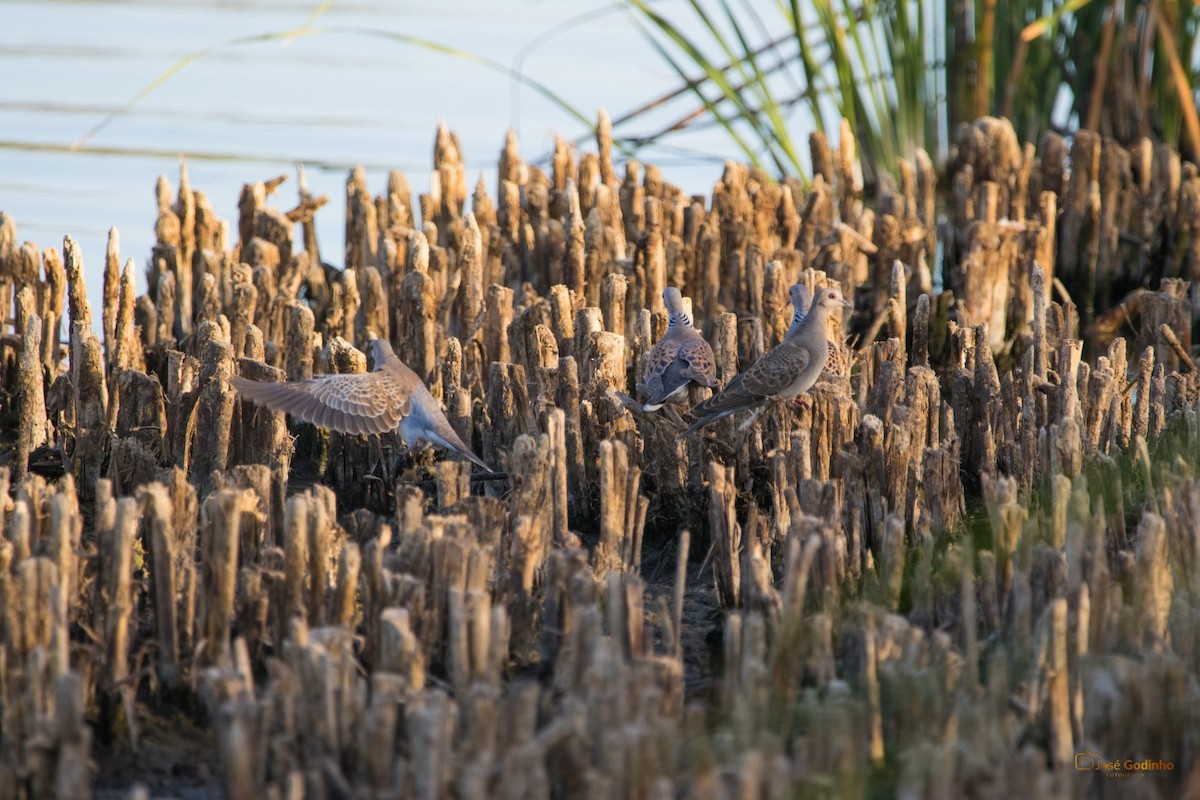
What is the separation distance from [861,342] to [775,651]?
4.17 m

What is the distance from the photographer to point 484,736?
3496mm

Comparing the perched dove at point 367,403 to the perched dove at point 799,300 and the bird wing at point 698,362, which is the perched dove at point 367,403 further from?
the perched dove at point 799,300

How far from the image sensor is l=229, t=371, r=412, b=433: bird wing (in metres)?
5.90

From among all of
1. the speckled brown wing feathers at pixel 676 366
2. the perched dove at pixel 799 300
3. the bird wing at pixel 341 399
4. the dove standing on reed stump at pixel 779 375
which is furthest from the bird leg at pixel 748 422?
the bird wing at pixel 341 399

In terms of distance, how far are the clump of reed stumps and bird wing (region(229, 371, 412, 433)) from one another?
125 mm

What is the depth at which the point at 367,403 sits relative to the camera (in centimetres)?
609

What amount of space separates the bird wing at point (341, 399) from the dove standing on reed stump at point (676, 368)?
968mm

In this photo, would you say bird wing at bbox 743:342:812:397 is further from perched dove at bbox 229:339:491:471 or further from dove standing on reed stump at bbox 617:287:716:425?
perched dove at bbox 229:339:491:471

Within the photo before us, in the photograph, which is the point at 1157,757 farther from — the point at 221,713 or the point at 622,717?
the point at 221,713

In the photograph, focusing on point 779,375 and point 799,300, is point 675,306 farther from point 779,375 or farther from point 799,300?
point 779,375

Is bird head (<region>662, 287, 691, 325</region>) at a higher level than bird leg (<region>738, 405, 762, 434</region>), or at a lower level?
higher

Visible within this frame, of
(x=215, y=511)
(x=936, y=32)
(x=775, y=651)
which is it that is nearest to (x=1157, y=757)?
(x=775, y=651)

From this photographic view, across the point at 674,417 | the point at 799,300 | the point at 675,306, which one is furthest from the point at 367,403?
the point at 799,300

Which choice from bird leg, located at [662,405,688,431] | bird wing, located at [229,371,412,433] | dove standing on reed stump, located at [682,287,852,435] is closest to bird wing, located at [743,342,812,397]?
dove standing on reed stump, located at [682,287,852,435]
